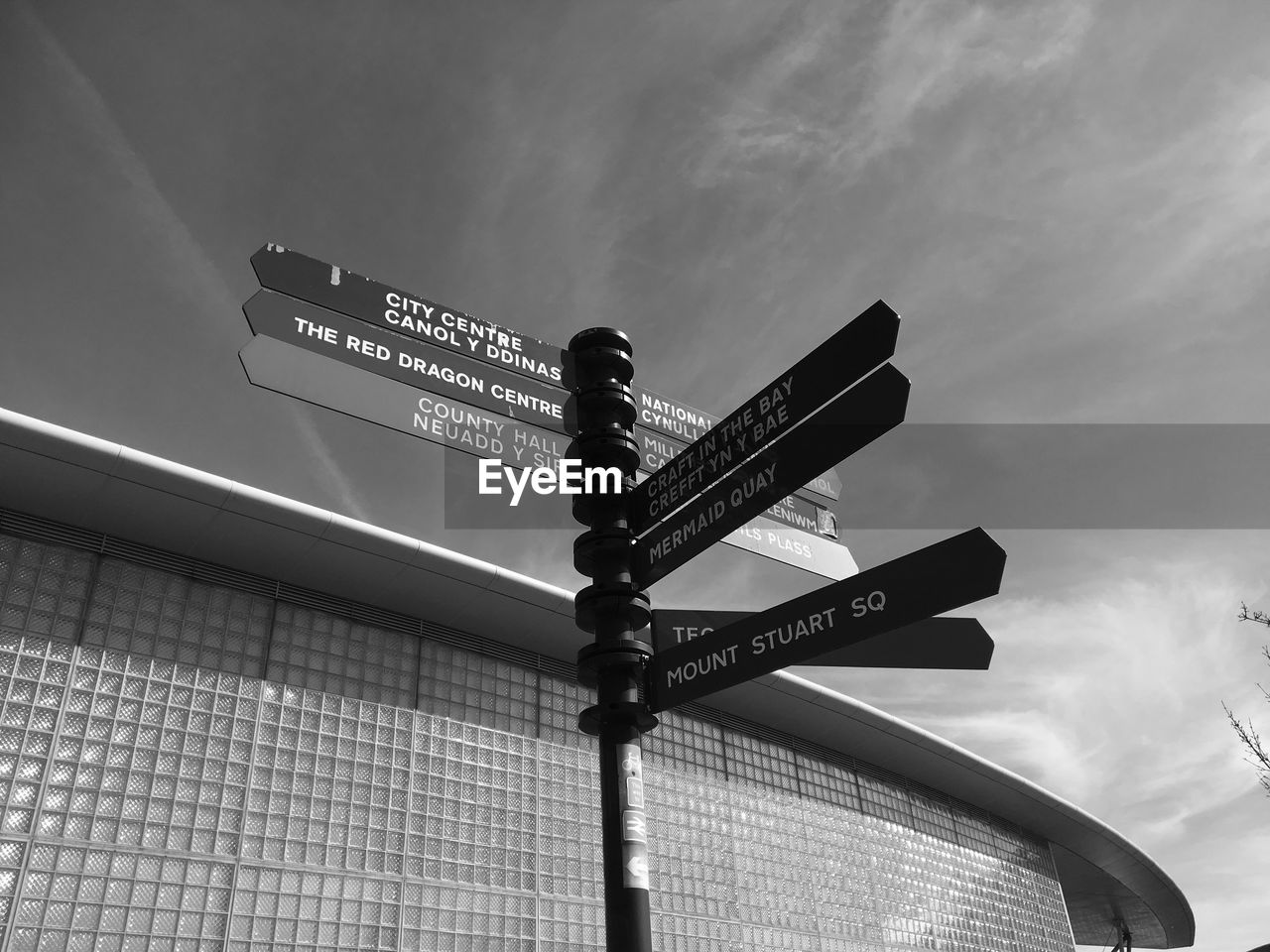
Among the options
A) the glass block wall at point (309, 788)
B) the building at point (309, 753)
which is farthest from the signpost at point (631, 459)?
the glass block wall at point (309, 788)

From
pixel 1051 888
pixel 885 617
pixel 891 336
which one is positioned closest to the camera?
pixel 885 617

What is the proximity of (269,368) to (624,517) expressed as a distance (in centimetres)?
206

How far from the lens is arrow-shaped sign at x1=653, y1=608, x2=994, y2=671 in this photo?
466cm

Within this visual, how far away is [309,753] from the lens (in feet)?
34.9

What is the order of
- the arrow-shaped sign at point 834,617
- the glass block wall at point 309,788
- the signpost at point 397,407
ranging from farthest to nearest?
the glass block wall at point 309,788 < the signpost at point 397,407 < the arrow-shaped sign at point 834,617

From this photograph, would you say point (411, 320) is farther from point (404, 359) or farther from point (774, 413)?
point (774, 413)

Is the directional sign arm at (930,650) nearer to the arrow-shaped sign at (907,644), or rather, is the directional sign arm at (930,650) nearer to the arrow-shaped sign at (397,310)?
the arrow-shaped sign at (907,644)

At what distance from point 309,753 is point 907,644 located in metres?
7.88

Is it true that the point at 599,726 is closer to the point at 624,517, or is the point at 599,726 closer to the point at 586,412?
the point at 624,517

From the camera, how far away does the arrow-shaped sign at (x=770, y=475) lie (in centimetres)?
455

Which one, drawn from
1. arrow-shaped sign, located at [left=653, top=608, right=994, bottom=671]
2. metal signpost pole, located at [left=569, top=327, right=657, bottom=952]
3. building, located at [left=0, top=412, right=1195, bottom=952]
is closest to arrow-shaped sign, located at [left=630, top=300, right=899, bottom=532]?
metal signpost pole, located at [left=569, top=327, right=657, bottom=952]

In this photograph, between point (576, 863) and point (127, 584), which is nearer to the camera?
point (127, 584)

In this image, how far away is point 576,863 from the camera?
1228cm

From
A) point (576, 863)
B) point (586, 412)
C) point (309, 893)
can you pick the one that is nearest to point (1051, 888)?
point (576, 863)
